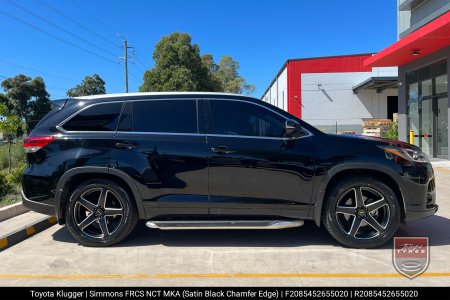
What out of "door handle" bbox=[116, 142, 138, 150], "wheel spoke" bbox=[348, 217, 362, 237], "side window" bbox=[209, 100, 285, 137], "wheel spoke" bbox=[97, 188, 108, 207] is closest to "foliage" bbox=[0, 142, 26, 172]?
"wheel spoke" bbox=[97, 188, 108, 207]

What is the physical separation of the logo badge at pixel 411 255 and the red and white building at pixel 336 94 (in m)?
26.6

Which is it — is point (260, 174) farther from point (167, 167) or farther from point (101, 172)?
point (101, 172)

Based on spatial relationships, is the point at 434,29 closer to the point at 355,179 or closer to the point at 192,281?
the point at 355,179

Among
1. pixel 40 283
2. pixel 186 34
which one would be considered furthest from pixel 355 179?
pixel 186 34

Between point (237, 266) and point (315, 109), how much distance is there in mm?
28970

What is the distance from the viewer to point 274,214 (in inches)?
186

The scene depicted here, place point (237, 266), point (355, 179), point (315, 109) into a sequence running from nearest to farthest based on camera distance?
point (237, 266)
point (355, 179)
point (315, 109)

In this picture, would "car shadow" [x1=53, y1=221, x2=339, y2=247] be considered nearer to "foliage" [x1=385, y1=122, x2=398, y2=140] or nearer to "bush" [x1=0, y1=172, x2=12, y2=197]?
"bush" [x1=0, y1=172, x2=12, y2=197]

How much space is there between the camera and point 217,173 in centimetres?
468

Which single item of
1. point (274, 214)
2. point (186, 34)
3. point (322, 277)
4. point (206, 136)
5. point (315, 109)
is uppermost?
point (186, 34)

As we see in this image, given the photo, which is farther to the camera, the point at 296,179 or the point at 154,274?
the point at 296,179

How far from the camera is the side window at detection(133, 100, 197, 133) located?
487 cm

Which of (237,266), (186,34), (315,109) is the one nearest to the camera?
(237,266)

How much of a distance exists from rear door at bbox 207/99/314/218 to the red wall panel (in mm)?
27388
